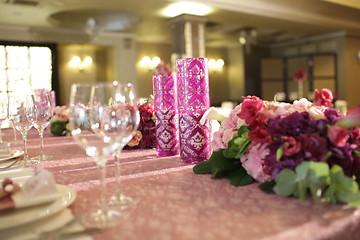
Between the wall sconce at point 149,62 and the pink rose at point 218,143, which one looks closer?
the pink rose at point 218,143

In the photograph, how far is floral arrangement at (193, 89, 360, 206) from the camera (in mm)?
572

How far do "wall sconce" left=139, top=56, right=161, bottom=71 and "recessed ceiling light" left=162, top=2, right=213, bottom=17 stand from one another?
3026 mm

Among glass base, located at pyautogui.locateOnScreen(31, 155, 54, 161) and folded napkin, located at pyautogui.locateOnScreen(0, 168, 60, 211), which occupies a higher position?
folded napkin, located at pyautogui.locateOnScreen(0, 168, 60, 211)

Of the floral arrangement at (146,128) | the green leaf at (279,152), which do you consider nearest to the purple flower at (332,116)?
the green leaf at (279,152)

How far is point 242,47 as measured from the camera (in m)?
10.8

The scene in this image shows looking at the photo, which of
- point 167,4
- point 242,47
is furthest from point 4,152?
point 242,47

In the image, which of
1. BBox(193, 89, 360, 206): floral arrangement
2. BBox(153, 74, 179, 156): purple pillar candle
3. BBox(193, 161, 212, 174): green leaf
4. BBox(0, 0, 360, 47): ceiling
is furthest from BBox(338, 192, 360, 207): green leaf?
BBox(0, 0, 360, 47): ceiling

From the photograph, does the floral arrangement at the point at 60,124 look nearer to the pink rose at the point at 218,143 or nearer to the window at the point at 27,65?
the pink rose at the point at 218,143

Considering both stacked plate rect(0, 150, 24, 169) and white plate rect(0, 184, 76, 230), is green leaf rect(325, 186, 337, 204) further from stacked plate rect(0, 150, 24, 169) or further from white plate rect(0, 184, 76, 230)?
stacked plate rect(0, 150, 24, 169)

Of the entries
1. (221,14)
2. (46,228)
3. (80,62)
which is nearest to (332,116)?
(46,228)

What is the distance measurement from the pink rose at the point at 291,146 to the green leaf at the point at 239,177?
0.42 ft

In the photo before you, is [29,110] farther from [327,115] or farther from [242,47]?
[242,47]

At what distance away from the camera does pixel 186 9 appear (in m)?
6.04

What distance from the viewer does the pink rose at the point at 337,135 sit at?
59cm
